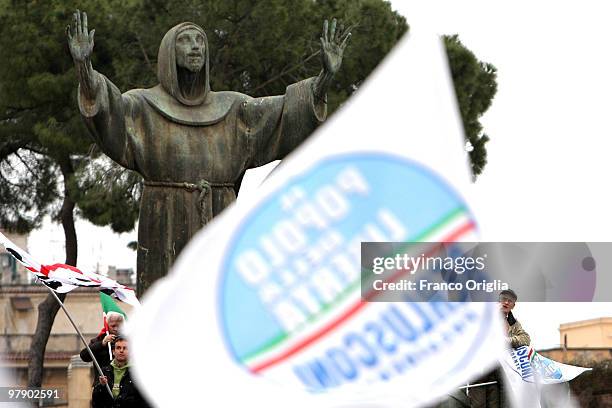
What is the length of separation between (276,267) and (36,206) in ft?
98.4

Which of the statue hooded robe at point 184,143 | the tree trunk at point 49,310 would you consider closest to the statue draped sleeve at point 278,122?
the statue hooded robe at point 184,143

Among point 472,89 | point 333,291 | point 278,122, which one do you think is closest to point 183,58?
point 278,122

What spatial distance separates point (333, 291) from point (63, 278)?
28.7 feet

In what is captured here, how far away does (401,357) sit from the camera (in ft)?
13.8

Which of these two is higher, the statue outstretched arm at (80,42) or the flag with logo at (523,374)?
the statue outstretched arm at (80,42)

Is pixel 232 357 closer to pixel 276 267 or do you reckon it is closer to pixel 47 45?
pixel 276 267

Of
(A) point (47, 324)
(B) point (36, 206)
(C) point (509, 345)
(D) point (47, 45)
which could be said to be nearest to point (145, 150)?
(C) point (509, 345)

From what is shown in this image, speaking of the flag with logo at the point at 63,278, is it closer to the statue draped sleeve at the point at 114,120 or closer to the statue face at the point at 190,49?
the statue draped sleeve at the point at 114,120

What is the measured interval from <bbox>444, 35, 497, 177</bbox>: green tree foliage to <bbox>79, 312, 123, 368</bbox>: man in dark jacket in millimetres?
19356

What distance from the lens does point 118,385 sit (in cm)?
978

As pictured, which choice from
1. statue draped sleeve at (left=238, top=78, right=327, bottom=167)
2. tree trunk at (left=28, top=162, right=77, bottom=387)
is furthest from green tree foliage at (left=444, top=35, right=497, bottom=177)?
statue draped sleeve at (left=238, top=78, right=327, bottom=167)

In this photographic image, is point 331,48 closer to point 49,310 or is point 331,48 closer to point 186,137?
point 186,137

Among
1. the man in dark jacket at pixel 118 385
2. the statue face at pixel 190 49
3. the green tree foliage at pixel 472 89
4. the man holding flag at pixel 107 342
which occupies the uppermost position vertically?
the green tree foliage at pixel 472 89

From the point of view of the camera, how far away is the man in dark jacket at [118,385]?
954cm
